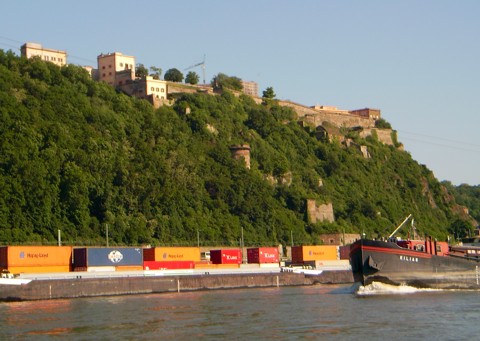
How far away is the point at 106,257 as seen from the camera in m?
71.6

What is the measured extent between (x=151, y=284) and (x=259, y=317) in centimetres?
2506

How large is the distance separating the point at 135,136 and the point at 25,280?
54766mm

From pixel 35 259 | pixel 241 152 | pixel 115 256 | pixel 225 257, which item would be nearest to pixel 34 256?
pixel 35 259

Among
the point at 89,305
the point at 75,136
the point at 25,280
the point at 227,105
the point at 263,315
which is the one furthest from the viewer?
the point at 227,105

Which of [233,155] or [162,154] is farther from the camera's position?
[233,155]

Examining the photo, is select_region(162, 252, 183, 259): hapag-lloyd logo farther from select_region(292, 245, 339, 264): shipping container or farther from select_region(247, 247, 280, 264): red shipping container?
select_region(292, 245, 339, 264): shipping container

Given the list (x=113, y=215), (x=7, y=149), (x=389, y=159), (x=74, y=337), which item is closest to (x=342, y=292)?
(x=74, y=337)

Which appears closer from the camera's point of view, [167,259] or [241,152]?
[167,259]

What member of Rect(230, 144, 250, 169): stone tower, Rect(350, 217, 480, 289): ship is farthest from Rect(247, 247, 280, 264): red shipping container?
Rect(230, 144, 250, 169): stone tower

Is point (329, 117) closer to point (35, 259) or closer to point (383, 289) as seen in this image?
point (35, 259)

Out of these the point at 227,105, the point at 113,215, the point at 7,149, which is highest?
the point at 227,105

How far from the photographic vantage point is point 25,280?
64.2 meters

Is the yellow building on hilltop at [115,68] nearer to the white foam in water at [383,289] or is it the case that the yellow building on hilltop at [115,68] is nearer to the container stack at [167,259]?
the container stack at [167,259]

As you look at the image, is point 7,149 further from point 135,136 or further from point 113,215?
point 135,136
